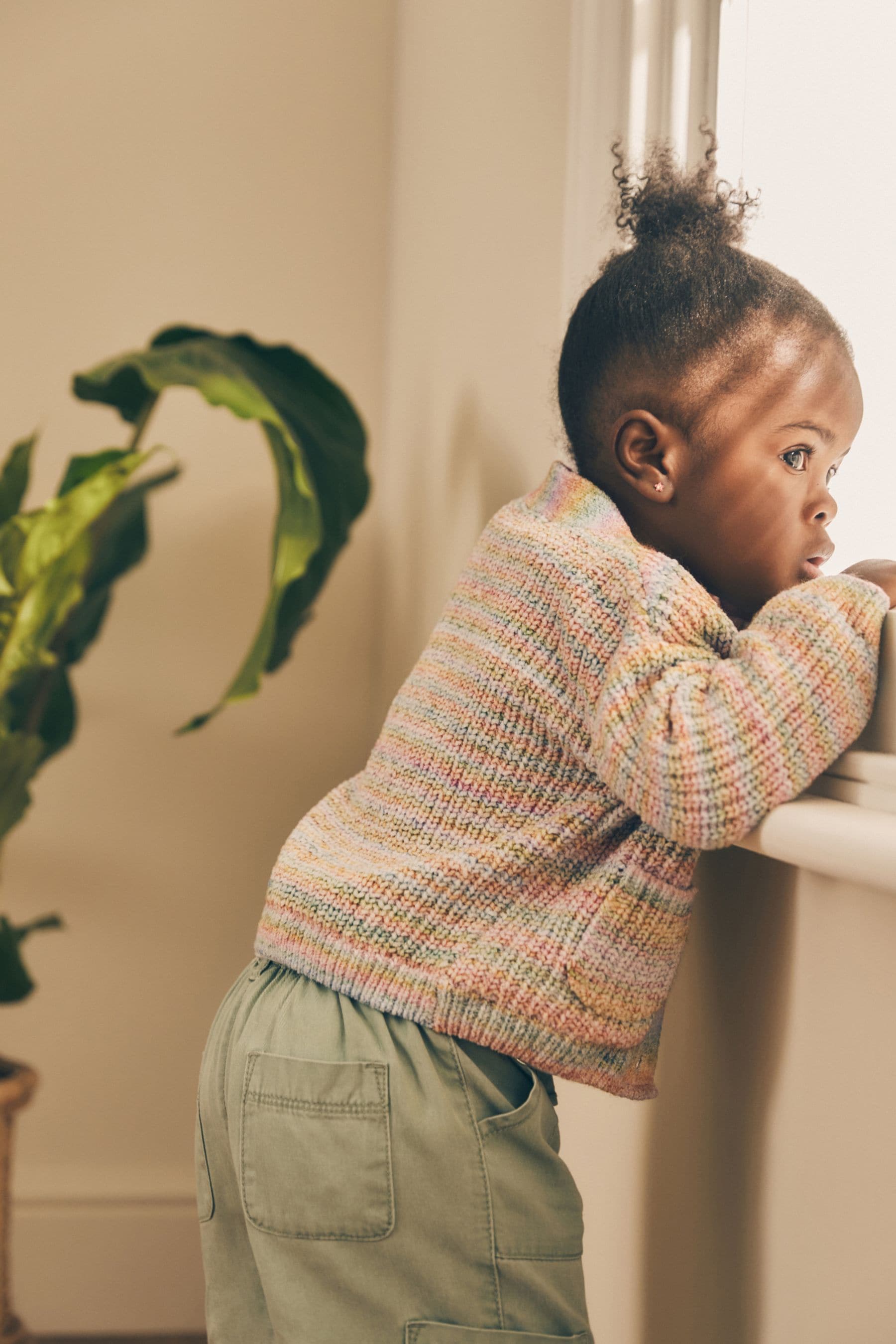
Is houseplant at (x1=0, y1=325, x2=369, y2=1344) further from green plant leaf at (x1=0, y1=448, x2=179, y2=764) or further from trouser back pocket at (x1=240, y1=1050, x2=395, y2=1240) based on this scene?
trouser back pocket at (x1=240, y1=1050, x2=395, y2=1240)

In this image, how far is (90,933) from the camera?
1.66 meters

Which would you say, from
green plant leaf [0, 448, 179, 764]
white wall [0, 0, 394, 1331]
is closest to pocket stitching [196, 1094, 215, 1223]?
green plant leaf [0, 448, 179, 764]

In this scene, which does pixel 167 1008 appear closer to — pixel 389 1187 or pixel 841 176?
pixel 389 1187

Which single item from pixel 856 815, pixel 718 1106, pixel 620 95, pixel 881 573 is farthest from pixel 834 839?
pixel 620 95

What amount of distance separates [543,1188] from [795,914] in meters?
0.24

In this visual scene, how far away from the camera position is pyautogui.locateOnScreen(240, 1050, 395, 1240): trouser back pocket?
664mm

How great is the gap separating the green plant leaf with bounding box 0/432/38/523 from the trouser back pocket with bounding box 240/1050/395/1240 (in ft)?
3.24

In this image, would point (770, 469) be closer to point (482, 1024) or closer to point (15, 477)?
point (482, 1024)

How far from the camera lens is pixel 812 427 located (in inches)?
26.6

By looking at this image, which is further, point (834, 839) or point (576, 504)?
point (576, 504)

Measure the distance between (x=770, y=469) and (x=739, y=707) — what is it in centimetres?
20

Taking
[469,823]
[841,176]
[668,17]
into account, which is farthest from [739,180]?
[469,823]

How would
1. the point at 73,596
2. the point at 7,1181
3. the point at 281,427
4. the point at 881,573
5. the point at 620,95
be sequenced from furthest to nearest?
the point at 7,1181
the point at 73,596
the point at 281,427
the point at 620,95
the point at 881,573

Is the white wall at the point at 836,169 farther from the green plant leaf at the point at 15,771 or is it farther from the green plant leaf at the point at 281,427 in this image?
the green plant leaf at the point at 15,771
